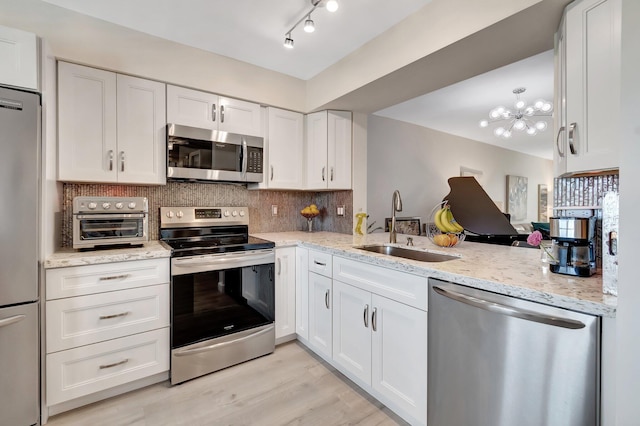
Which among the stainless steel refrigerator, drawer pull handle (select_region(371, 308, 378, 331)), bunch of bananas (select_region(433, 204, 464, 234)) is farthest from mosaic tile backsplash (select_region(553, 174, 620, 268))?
the stainless steel refrigerator

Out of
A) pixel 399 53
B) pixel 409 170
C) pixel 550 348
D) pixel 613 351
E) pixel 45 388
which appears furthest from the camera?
pixel 409 170

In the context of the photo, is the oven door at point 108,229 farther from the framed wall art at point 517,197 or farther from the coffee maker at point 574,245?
the framed wall art at point 517,197

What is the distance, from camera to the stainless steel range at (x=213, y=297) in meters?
2.02

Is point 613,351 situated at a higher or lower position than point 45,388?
higher

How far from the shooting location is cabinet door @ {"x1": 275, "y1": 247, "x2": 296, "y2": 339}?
249 cm

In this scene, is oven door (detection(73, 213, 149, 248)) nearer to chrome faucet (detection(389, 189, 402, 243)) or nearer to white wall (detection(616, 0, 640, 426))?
chrome faucet (detection(389, 189, 402, 243))

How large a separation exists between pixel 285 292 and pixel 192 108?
66.6 inches

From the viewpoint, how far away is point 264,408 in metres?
1.79

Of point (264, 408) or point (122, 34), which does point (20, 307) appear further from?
point (122, 34)

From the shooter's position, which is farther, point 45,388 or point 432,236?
point 432,236

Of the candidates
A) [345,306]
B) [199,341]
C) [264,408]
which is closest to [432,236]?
[345,306]

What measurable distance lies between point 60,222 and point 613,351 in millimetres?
3022

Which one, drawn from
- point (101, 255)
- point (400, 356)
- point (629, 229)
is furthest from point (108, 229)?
point (629, 229)

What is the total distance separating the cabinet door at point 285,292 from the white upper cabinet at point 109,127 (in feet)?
3.70
